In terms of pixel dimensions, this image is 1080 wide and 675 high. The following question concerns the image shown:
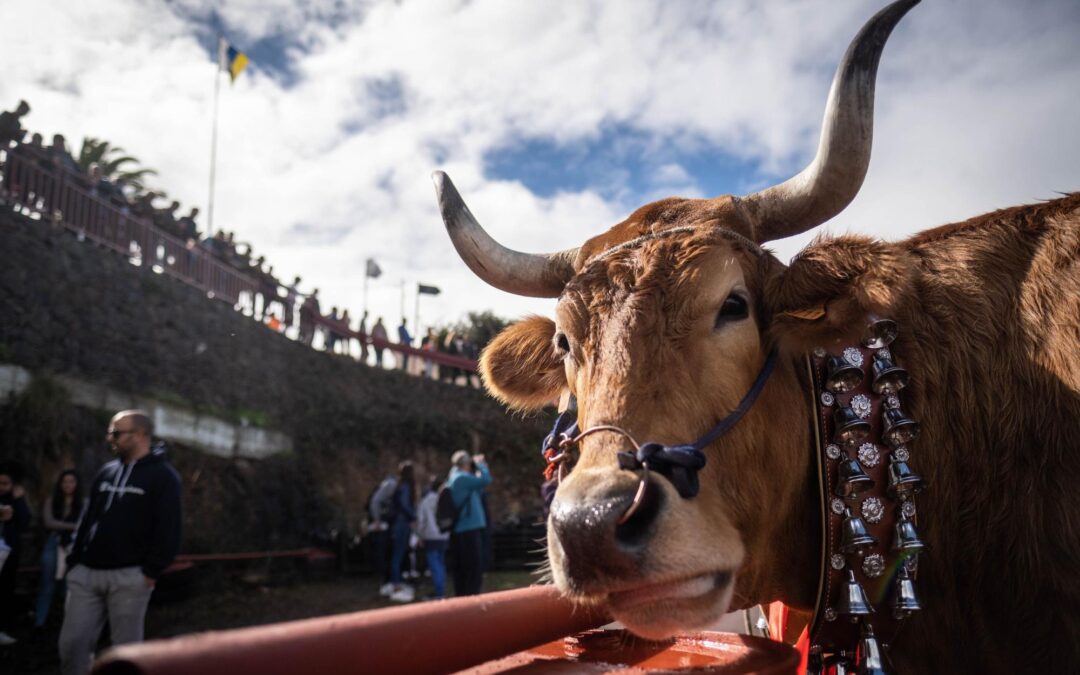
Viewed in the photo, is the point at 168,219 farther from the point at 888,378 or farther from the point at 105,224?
the point at 888,378

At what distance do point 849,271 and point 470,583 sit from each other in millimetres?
7562

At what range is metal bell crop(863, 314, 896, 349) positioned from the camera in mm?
2135

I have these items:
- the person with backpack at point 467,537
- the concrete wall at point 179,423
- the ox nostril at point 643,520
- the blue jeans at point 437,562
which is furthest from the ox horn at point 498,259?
the concrete wall at point 179,423

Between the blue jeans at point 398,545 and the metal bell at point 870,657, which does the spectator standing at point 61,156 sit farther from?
the metal bell at point 870,657

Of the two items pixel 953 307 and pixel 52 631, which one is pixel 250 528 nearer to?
pixel 52 631

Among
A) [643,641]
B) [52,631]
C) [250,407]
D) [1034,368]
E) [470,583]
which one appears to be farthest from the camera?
[250,407]

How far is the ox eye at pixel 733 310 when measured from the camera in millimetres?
2158

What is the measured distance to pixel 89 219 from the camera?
13148 millimetres

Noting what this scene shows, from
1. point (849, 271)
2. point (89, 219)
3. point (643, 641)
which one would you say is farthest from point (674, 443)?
point (89, 219)

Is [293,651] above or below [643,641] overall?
above

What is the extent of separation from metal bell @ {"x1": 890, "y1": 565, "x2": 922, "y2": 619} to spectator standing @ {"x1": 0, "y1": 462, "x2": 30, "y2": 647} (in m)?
7.39

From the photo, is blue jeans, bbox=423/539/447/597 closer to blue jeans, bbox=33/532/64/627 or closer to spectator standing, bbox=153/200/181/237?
blue jeans, bbox=33/532/64/627

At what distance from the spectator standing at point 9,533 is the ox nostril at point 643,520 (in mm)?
7049

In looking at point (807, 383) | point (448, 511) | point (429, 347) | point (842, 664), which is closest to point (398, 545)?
point (448, 511)
